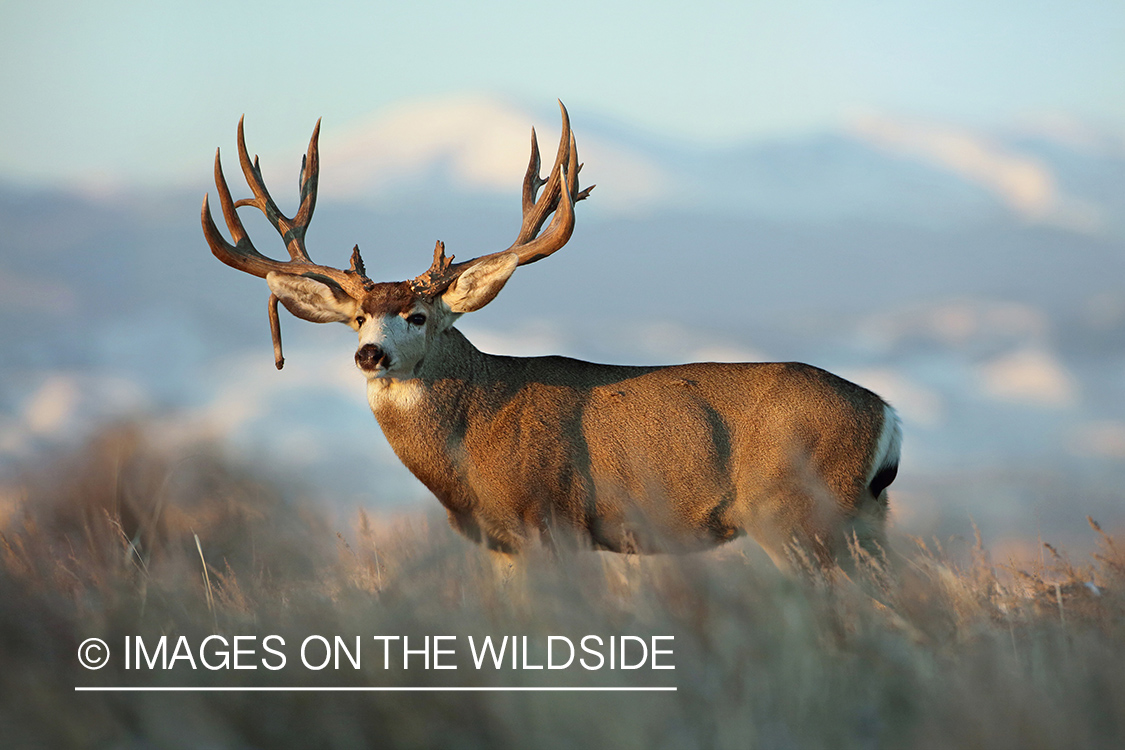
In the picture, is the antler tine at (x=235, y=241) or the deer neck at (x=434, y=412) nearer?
the deer neck at (x=434, y=412)

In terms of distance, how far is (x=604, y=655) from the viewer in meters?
5.27

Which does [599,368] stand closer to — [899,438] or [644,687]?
[899,438]

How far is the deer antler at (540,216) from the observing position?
831cm

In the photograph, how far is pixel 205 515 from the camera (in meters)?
11.6

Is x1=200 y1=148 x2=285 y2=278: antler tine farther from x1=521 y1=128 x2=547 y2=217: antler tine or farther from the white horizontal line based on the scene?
the white horizontal line

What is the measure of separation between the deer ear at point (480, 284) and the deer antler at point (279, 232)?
0.60 m

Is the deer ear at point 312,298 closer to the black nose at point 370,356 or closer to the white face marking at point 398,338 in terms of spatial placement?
the white face marking at point 398,338

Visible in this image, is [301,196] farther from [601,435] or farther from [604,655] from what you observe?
[604,655]

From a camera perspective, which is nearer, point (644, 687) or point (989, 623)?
point (644, 687)

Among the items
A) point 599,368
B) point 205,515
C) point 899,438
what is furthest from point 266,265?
point 899,438

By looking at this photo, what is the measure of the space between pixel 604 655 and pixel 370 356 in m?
3.09

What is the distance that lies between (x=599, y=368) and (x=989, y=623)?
143 inches

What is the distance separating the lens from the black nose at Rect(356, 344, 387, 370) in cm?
758

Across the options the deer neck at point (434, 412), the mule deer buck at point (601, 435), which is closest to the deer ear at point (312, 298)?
the mule deer buck at point (601, 435)
